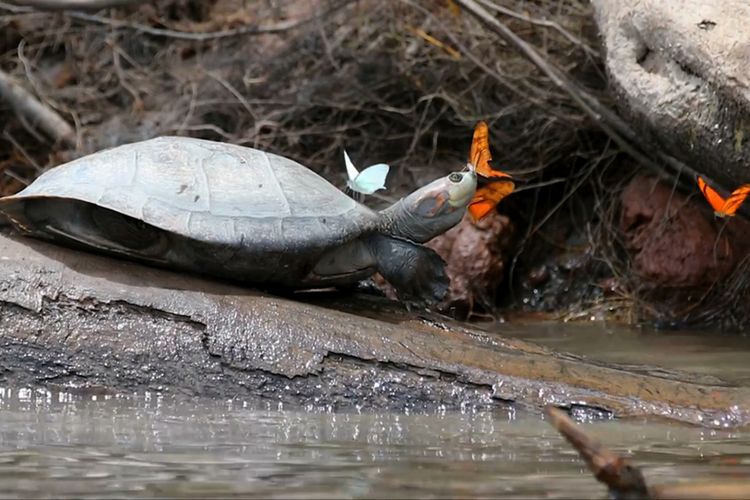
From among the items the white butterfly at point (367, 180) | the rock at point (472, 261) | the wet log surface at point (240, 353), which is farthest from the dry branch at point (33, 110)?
the wet log surface at point (240, 353)

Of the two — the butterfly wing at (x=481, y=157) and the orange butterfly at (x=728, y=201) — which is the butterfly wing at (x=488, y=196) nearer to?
the butterfly wing at (x=481, y=157)

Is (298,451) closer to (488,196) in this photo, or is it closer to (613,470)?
(613,470)

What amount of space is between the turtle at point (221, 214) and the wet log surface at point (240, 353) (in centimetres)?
12

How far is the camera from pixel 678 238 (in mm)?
5832

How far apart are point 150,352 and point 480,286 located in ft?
9.88

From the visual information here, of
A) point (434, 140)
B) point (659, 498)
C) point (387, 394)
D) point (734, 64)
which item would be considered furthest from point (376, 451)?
point (434, 140)

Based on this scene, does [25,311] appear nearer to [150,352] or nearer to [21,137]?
[150,352]

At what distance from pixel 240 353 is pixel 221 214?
432 millimetres

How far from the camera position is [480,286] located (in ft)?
20.2

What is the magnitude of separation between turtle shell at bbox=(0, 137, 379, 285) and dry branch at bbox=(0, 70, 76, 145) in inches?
145

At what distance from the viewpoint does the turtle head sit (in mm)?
3773

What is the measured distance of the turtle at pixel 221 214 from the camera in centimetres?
344

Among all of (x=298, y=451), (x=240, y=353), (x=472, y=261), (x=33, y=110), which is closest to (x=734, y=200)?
(x=472, y=261)

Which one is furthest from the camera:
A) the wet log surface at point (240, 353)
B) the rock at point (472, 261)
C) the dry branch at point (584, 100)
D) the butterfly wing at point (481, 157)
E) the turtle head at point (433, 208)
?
the rock at point (472, 261)
